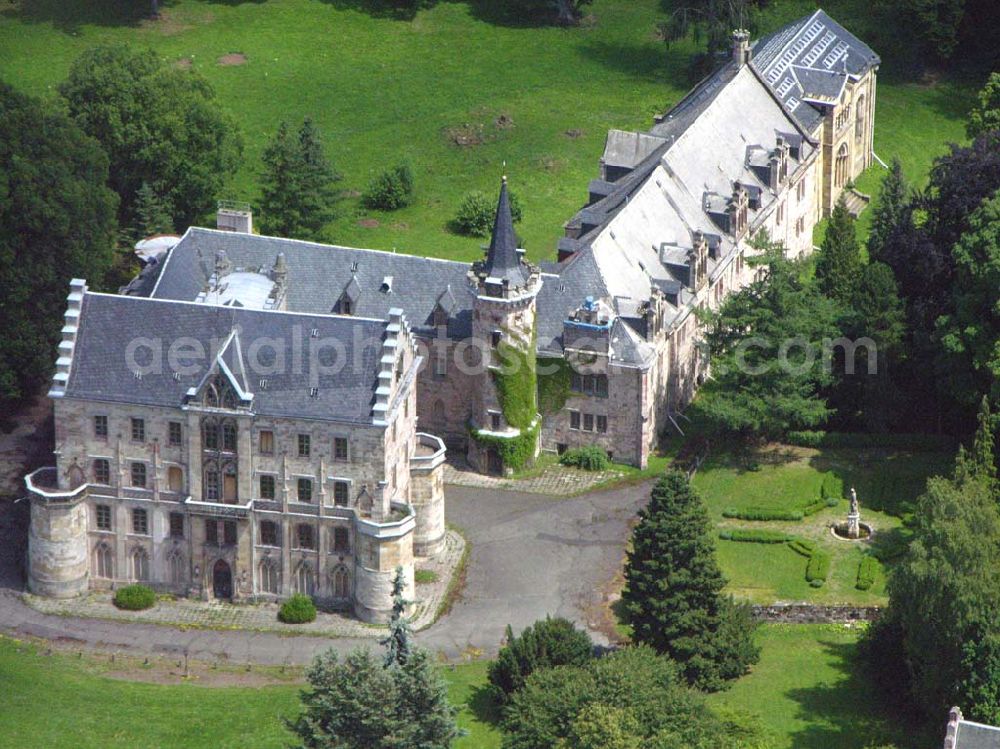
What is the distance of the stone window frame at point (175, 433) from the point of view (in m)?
137

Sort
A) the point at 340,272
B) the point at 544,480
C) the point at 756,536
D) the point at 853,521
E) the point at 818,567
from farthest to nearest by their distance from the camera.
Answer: the point at 340,272
the point at 544,480
the point at 756,536
the point at 853,521
the point at 818,567

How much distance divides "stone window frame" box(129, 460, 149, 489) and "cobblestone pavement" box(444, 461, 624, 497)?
2277 cm

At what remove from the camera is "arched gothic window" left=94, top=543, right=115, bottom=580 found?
140500 mm

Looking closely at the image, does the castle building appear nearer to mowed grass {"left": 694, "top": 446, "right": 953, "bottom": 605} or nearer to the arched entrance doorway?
the arched entrance doorway

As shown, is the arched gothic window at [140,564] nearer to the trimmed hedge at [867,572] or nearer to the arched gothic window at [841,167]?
the trimmed hedge at [867,572]

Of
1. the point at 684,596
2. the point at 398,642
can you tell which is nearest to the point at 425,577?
the point at 684,596

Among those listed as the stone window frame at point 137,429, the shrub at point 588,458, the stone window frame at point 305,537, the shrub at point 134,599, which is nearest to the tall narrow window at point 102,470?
the stone window frame at point 137,429

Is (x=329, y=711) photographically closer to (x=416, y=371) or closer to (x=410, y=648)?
(x=410, y=648)

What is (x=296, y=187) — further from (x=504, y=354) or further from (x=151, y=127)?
(x=504, y=354)

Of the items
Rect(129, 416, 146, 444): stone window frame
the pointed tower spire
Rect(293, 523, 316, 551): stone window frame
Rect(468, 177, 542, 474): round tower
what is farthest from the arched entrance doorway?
the pointed tower spire

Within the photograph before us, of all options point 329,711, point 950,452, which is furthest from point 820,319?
point 329,711

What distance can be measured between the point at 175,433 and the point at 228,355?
18.4 feet

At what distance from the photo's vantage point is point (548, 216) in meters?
189

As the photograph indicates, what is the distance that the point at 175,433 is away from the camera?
137 metres
